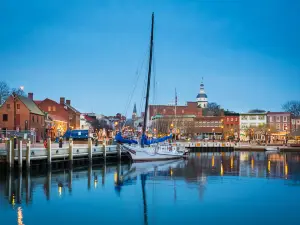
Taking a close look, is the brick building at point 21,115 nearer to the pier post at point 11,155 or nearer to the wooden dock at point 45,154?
the wooden dock at point 45,154

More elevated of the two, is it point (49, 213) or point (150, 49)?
point (150, 49)

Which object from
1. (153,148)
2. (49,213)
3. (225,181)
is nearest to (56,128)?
(153,148)

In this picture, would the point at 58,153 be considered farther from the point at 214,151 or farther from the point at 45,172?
the point at 214,151

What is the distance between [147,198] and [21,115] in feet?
176

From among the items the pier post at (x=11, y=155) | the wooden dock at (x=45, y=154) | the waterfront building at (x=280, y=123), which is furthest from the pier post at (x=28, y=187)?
the waterfront building at (x=280, y=123)

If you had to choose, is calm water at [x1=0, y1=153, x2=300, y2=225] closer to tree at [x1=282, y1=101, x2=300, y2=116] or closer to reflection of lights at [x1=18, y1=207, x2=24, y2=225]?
reflection of lights at [x1=18, y1=207, x2=24, y2=225]

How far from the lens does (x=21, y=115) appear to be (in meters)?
80.9

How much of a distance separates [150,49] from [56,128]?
49.4 metres

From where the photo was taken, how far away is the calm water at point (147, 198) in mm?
26734

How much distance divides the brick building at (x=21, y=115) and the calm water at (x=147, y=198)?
3461 cm

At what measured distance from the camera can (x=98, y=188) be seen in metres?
38.2

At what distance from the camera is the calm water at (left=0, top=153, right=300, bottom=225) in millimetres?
26734

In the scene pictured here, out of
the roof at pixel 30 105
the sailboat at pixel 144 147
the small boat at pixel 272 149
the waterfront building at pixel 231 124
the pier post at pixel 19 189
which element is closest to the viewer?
the pier post at pixel 19 189

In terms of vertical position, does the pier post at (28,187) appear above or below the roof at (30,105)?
below
